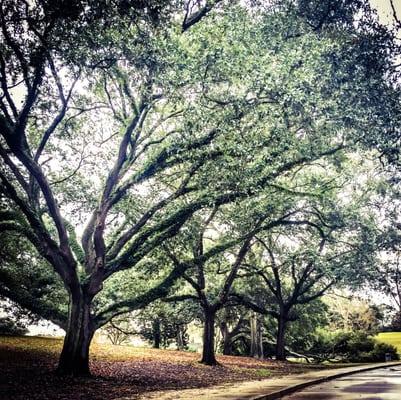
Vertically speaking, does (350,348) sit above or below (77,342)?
above

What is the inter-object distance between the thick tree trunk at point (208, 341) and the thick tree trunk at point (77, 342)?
9.45 meters

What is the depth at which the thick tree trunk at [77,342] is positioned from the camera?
13195 millimetres

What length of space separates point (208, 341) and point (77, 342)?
10.9 m

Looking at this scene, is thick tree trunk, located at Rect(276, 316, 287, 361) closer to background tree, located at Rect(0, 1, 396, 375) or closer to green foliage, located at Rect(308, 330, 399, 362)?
green foliage, located at Rect(308, 330, 399, 362)

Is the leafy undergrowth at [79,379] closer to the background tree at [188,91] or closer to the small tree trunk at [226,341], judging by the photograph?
the background tree at [188,91]

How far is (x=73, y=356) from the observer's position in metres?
13.3

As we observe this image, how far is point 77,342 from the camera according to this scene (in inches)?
535

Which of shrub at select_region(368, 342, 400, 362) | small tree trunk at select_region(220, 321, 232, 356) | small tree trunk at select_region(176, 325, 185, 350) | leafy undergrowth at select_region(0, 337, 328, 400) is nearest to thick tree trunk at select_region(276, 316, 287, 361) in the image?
small tree trunk at select_region(220, 321, 232, 356)

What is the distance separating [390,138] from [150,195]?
1042 centimetres

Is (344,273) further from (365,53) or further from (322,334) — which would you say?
(322,334)

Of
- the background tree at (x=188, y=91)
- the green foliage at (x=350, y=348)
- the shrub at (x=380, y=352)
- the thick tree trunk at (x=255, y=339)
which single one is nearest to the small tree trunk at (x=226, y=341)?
the thick tree trunk at (x=255, y=339)

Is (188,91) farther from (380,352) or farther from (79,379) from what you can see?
(380,352)

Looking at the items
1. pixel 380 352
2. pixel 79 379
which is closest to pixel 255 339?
pixel 380 352

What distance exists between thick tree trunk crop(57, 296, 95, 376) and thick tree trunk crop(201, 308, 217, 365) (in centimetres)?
945
